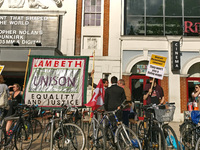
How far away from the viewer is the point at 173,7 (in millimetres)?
13188

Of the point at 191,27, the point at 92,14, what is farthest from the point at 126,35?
the point at 191,27

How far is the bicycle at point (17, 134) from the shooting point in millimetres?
4301

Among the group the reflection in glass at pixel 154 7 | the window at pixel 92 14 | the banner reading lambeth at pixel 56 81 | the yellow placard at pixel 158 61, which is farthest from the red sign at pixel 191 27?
the banner reading lambeth at pixel 56 81

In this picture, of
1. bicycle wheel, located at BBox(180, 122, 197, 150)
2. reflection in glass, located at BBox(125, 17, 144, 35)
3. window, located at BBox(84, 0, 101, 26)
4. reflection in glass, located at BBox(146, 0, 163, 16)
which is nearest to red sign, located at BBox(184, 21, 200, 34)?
reflection in glass, located at BBox(146, 0, 163, 16)

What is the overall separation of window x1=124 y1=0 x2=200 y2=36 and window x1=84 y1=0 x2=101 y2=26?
197 centimetres

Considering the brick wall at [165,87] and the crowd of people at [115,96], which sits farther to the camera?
the brick wall at [165,87]

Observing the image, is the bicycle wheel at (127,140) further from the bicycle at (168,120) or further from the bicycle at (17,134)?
the bicycle at (17,134)

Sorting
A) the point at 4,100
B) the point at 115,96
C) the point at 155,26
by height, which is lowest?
the point at 4,100

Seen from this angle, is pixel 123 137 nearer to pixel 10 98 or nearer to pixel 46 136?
pixel 46 136

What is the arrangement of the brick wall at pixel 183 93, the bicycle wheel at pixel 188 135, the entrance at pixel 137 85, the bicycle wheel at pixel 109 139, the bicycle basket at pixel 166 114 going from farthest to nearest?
the entrance at pixel 137 85, the brick wall at pixel 183 93, the bicycle wheel at pixel 188 135, the bicycle wheel at pixel 109 139, the bicycle basket at pixel 166 114

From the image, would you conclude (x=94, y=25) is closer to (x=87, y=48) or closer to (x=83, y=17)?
(x=83, y=17)

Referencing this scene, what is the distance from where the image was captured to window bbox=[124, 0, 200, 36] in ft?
42.3

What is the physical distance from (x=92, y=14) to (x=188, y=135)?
35.0ft

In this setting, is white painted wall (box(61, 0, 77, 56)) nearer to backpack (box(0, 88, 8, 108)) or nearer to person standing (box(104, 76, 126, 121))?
backpack (box(0, 88, 8, 108))
